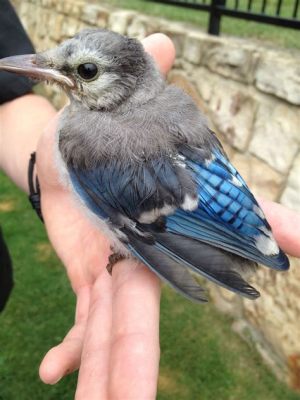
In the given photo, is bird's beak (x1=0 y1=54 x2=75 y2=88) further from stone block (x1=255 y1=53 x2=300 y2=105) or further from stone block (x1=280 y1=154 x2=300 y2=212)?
stone block (x1=280 y1=154 x2=300 y2=212)

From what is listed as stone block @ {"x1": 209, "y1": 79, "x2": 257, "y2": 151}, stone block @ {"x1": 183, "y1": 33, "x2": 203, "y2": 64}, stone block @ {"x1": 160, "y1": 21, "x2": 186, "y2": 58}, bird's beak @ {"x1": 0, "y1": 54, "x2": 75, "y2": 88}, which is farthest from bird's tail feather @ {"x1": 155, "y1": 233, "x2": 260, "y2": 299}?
stone block @ {"x1": 160, "y1": 21, "x2": 186, "y2": 58}

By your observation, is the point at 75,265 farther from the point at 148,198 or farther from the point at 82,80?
the point at 82,80

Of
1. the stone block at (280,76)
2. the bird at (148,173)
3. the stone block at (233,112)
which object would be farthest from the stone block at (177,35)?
the bird at (148,173)

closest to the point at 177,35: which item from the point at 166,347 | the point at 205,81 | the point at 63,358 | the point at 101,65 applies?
the point at 205,81

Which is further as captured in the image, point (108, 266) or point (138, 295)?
point (108, 266)

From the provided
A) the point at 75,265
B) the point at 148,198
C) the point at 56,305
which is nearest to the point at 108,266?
the point at 75,265

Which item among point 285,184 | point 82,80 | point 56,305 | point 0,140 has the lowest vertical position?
point 56,305

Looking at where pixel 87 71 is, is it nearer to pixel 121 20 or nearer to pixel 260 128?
pixel 260 128
